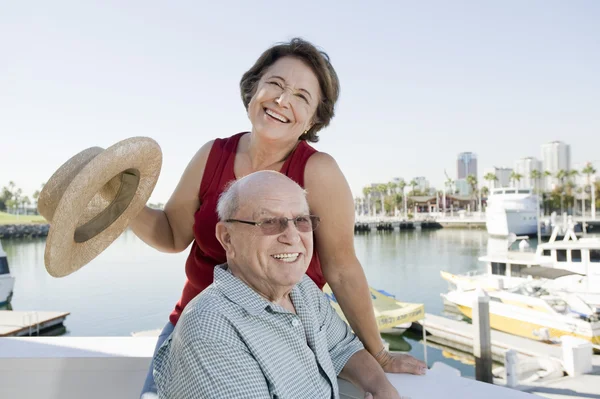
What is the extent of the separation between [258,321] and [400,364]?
73cm

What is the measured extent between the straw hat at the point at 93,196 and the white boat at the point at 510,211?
46296mm

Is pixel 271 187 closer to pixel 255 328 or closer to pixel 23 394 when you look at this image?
pixel 255 328

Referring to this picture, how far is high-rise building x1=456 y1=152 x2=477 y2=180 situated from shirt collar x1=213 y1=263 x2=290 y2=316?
180 meters

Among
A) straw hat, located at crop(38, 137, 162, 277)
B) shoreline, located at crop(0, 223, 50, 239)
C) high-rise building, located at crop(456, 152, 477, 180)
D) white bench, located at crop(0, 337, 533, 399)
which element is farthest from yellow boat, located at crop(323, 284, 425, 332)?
high-rise building, located at crop(456, 152, 477, 180)

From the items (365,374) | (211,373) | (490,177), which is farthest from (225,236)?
(490,177)

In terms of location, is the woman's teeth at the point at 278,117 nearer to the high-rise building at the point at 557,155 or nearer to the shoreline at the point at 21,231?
the shoreline at the point at 21,231

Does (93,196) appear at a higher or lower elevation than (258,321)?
higher

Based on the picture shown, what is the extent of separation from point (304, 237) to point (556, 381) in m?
8.95

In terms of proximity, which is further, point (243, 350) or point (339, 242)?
point (339, 242)

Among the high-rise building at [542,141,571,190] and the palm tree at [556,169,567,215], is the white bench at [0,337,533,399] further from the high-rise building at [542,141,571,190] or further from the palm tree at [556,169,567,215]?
the high-rise building at [542,141,571,190]

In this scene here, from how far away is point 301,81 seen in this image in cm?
167

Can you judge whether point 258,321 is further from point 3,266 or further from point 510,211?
point 510,211

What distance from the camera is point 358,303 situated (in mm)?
1686

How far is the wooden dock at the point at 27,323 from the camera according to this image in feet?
42.5
